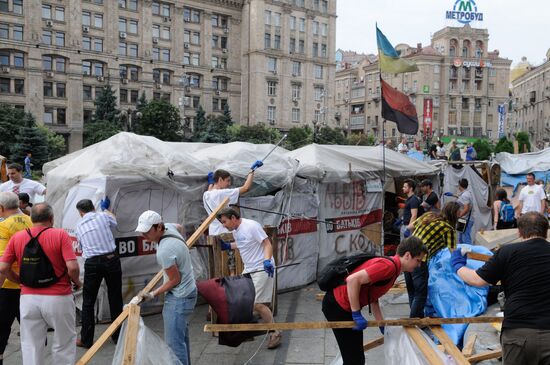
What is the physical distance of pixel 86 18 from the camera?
59562 millimetres

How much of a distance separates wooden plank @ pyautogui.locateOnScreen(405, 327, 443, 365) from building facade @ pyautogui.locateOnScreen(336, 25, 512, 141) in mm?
87691

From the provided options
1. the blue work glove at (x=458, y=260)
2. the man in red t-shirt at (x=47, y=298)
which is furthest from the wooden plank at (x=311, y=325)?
the man in red t-shirt at (x=47, y=298)

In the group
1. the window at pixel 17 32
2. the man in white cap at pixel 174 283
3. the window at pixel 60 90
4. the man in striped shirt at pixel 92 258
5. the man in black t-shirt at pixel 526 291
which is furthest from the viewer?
the window at pixel 60 90

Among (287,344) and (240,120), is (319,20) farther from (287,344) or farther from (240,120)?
(287,344)

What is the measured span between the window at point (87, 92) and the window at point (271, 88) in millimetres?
26041

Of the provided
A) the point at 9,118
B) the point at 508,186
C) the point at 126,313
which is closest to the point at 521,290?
the point at 126,313

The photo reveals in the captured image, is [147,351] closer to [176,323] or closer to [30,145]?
[176,323]

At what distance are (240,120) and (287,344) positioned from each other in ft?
229

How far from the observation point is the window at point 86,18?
2330 inches

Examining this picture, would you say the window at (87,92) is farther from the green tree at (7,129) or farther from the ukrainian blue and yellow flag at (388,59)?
the ukrainian blue and yellow flag at (388,59)

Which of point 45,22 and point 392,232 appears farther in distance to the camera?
point 45,22

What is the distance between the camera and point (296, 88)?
77.0 metres

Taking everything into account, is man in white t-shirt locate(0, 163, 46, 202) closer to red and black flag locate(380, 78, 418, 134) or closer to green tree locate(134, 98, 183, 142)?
red and black flag locate(380, 78, 418, 134)

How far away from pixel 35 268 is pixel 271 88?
234ft
